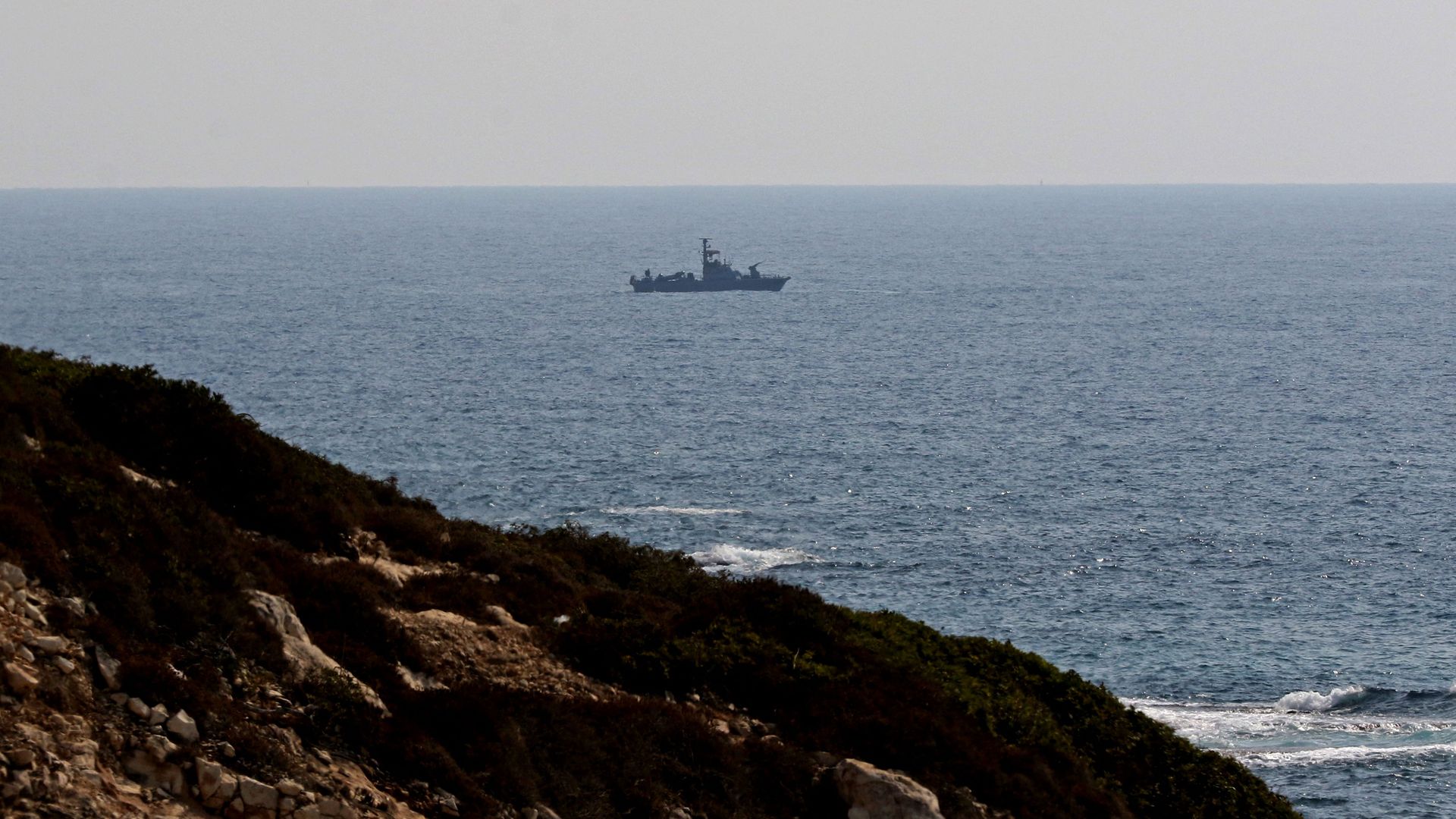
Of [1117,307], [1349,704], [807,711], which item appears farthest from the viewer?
[1117,307]

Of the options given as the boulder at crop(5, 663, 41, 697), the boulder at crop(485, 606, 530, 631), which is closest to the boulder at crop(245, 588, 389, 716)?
the boulder at crop(5, 663, 41, 697)

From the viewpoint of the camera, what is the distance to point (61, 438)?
2202 cm

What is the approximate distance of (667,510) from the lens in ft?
237

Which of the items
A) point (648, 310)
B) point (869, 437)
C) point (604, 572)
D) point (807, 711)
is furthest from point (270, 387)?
point (807, 711)

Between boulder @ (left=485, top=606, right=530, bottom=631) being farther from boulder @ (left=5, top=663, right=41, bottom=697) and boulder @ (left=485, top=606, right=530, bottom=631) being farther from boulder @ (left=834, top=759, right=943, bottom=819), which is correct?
boulder @ (left=5, top=663, right=41, bottom=697)

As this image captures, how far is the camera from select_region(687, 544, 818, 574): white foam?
62.7 m

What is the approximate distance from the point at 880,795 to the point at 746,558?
44.8m

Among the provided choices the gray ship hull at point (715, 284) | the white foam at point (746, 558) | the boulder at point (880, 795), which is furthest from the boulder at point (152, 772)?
the gray ship hull at point (715, 284)

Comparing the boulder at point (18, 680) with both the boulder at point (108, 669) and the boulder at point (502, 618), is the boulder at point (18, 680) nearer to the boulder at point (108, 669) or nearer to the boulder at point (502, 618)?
the boulder at point (108, 669)

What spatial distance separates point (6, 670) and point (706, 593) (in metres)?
13.9

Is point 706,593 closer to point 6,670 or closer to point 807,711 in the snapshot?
point 807,711

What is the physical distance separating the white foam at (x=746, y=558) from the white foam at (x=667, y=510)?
6450mm

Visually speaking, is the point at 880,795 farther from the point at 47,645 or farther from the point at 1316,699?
the point at 1316,699

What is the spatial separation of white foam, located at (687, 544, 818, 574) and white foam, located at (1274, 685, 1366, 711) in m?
21.3
